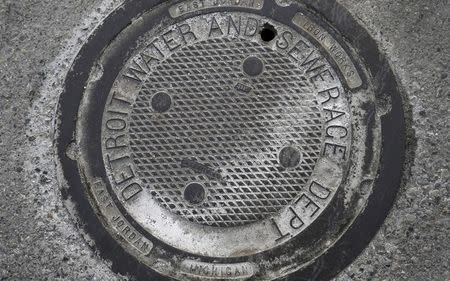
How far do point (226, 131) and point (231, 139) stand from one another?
37 millimetres

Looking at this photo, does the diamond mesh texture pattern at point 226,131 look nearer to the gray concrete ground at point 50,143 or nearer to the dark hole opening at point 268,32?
the dark hole opening at point 268,32

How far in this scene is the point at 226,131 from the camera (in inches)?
79.5

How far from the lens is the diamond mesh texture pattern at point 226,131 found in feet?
6.42

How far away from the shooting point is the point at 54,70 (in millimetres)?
2154

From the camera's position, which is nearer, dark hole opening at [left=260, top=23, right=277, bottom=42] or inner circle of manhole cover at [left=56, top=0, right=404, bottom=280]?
inner circle of manhole cover at [left=56, top=0, right=404, bottom=280]

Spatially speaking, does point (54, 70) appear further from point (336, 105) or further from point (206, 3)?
point (336, 105)

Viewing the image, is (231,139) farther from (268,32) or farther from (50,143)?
(50,143)

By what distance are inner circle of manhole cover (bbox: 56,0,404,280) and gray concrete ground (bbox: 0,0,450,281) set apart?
7cm

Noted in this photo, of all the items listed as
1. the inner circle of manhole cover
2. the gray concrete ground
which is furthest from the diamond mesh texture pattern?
the gray concrete ground

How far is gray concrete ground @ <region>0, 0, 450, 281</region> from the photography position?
1931 millimetres

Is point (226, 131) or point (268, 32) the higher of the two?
point (268, 32)

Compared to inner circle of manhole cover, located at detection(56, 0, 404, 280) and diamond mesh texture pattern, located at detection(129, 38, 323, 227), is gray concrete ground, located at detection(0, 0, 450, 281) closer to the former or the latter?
inner circle of manhole cover, located at detection(56, 0, 404, 280)

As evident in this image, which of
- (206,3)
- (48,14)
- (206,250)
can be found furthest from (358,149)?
(48,14)

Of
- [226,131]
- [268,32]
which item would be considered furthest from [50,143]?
[268,32]
